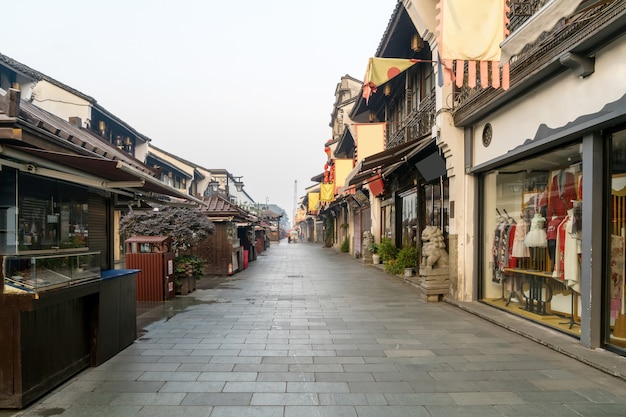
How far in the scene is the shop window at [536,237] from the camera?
6.26 metres

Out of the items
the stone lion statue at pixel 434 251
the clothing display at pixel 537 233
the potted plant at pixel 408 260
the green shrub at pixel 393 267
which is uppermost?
the clothing display at pixel 537 233

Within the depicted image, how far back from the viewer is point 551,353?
5.52 meters

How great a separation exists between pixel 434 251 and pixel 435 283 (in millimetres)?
800

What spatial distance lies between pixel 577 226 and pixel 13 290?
24.5ft

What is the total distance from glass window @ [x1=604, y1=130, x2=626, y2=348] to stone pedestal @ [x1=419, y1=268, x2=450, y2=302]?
4.39 meters

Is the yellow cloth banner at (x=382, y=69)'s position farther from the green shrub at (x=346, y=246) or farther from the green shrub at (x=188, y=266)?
the green shrub at (x=346, y=246)

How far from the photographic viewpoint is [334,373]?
4.84m

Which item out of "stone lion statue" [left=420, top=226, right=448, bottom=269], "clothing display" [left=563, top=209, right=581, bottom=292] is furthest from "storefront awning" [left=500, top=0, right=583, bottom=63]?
"stone lion statue" [left=420, top=226, right=448, bottom=269]

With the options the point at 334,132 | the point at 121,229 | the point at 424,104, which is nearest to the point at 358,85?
the point at 334,132

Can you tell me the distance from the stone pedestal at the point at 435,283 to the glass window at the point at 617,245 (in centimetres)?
439

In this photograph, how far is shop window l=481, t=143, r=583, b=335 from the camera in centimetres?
626

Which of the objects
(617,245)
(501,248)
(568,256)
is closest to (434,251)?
(501,248)

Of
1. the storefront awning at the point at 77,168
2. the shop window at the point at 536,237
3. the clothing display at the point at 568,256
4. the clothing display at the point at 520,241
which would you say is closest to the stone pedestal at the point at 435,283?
the shop window at the point at 536,237

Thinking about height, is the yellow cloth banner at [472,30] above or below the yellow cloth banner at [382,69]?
below
